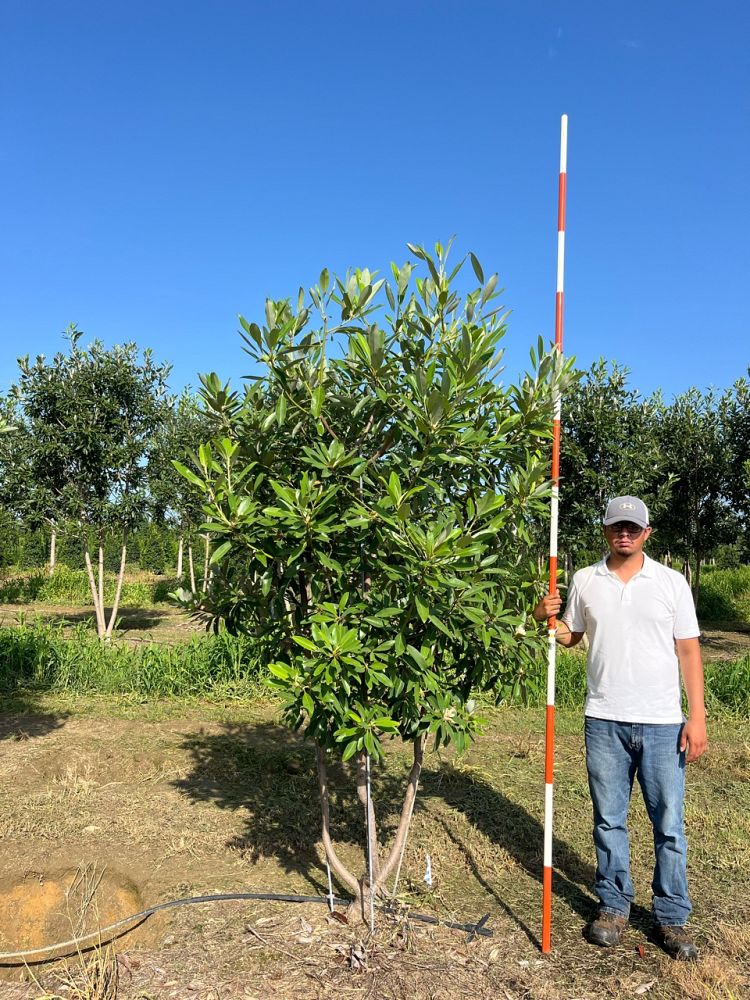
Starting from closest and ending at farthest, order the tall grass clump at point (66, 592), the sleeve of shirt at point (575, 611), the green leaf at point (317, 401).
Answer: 1. the green leaf at point (317, 401)
2. the sleeve of shirt at point (575, 611)
3. the tall grass clump at point (66, 592)

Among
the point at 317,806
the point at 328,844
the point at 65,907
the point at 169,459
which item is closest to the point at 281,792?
the point at 317,806

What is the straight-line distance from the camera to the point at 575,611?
12.8 feet

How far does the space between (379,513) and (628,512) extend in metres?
1.47

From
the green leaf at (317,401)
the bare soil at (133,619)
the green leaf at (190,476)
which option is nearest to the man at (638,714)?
the green leaf at (317,401)

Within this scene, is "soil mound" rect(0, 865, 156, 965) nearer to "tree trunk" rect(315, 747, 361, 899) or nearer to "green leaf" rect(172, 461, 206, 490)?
"tree trunk" rect(315, 747, 361, 899)

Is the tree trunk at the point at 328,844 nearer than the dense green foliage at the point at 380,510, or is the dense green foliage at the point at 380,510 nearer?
the dense green foliage at the point at 380,510

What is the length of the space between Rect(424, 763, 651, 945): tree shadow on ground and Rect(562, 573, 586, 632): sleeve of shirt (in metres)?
1.52

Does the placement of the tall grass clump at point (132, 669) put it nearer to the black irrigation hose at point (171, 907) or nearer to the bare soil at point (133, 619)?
the bare soil at point (133, 619)

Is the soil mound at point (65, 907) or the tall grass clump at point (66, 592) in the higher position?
the tall grass clump at point (66, 592)

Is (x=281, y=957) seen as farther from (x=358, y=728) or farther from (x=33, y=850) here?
(x=33, y=850)

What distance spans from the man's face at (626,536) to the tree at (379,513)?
45cm

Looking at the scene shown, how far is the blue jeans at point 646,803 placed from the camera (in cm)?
357

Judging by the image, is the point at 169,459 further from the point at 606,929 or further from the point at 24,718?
the point at 606,929

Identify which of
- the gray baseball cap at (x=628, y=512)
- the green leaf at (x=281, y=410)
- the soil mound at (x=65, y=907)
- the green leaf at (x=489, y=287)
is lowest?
the soil mound at (x=65, y=907)
